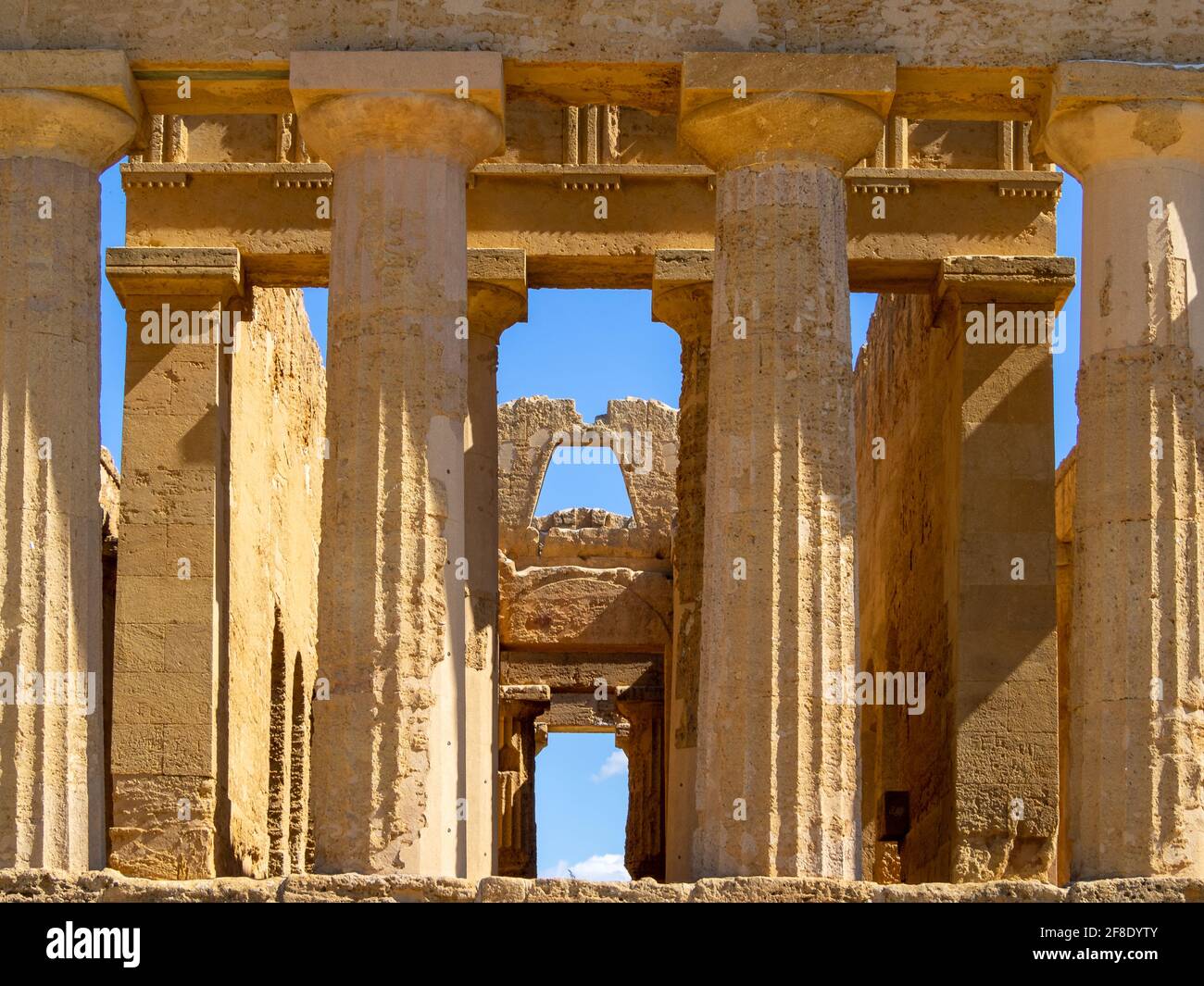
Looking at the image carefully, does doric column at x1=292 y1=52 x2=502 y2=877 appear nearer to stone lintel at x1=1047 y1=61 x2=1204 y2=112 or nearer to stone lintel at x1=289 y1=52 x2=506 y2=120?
stone lintel at x1=289 y1=52 x2=506 y2=120

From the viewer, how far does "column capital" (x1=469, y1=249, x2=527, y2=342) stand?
2870 centimetres

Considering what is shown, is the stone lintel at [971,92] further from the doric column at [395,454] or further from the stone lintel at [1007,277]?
the stone lintel at [1007,277]

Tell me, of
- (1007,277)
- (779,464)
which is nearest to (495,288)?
(1007,277)

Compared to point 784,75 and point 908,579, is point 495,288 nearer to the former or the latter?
point 908,579

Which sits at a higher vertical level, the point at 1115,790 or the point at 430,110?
the point at 430,110

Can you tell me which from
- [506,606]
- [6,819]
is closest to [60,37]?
[6,819]

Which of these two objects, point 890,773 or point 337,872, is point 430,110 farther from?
point 890,773

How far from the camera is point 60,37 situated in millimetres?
23594

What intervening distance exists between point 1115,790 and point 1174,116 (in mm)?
5449

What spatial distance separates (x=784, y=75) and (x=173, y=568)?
8.53m

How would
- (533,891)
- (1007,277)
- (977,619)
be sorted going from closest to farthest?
(533,891), (977,619), (1007,277)

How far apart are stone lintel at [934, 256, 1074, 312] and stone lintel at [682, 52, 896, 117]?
18.1 feet

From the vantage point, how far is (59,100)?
76.5 feet

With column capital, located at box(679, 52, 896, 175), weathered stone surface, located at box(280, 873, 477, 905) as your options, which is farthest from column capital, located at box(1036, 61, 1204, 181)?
weathered stone surface, located at box(280, 873, 477, 905)
